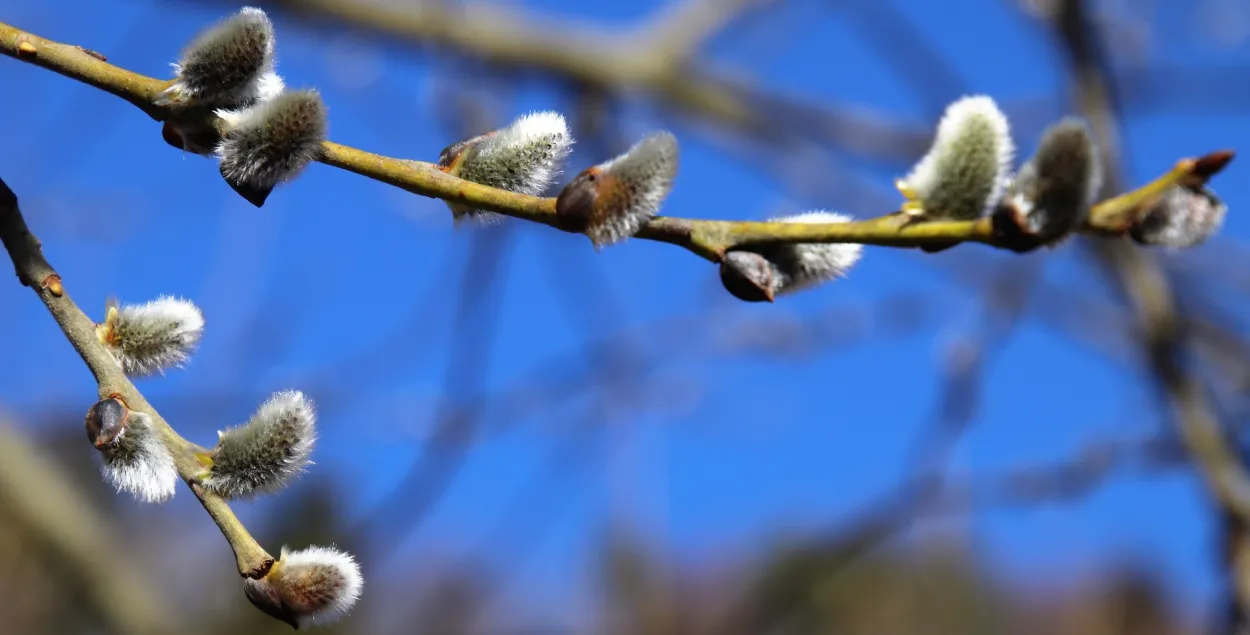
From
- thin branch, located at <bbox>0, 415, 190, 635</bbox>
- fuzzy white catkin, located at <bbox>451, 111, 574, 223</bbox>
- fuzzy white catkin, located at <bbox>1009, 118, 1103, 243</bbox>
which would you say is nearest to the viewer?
fuzzy white catkin, located at <bbox>1009, 118, 1103, 243</bbox>

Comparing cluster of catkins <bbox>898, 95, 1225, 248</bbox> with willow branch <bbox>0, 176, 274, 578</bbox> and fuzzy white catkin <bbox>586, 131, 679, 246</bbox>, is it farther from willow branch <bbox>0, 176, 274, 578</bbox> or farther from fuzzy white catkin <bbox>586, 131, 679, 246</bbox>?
willow branch <bbox>0, 176, 274, 578</bbox>

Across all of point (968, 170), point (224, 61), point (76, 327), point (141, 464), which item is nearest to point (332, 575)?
point (141, 464)

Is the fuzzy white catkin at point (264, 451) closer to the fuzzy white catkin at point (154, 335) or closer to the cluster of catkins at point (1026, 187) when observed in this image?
the fuzzy white catkin at point (154, 335)

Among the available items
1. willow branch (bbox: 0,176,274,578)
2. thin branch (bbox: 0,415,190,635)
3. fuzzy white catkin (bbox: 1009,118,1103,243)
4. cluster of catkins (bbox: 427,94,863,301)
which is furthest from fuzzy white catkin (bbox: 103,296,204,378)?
thin branch (bbox: 0,415,190,635)

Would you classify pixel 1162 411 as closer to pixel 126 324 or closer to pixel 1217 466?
pixel 1217 466

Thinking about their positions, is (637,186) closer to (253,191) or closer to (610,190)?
(610,190)

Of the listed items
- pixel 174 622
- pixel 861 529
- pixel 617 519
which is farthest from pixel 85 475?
pixel 861 529

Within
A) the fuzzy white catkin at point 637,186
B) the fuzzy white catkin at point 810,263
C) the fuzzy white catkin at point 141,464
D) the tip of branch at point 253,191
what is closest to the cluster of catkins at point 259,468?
the fuzzy white catkin at point 141,464
